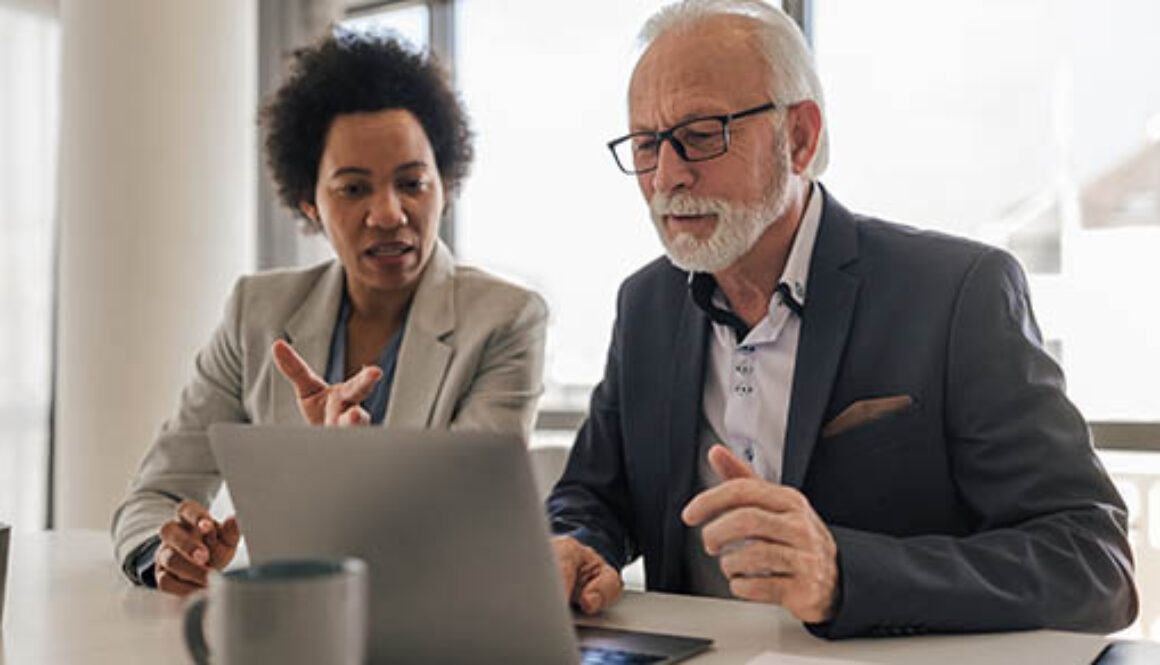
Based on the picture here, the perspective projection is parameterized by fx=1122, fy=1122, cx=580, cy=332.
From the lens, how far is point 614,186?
3.96 m

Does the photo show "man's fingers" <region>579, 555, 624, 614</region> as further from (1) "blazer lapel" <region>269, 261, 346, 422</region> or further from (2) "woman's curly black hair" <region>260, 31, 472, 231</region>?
(2) "woman's curly black hair" <region>260, 31, 472, 231</region>

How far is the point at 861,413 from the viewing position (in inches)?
56.8

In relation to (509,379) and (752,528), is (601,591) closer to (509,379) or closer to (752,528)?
(752,528)

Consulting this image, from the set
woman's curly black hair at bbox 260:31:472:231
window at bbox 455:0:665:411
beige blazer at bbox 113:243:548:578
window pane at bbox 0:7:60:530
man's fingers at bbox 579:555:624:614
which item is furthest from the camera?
window pane at bbox 0:7:60:530

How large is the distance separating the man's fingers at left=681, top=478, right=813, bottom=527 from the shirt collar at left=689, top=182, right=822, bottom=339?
1.66ft

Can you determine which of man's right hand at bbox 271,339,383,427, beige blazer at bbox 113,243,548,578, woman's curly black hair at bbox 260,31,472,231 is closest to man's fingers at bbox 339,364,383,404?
man's right hand at bbox 271,339,383,427

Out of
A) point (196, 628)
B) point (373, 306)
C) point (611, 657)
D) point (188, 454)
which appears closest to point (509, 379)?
point (373, 306)

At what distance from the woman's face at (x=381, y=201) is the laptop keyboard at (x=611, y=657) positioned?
46.4 inches

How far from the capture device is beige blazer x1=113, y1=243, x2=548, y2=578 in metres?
1.93

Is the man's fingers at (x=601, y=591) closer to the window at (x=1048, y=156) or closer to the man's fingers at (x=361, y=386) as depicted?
the man's fingers at (x=361, y=386)

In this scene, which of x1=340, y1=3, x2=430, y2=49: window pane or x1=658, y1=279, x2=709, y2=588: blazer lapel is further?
x1=340, y1=3, x2=430, y2=49: window pane

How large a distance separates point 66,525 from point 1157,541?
3378 mm

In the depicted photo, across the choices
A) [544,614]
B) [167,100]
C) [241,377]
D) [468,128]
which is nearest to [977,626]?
[544,614]

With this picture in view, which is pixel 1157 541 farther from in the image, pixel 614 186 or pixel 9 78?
pixel 9 78
